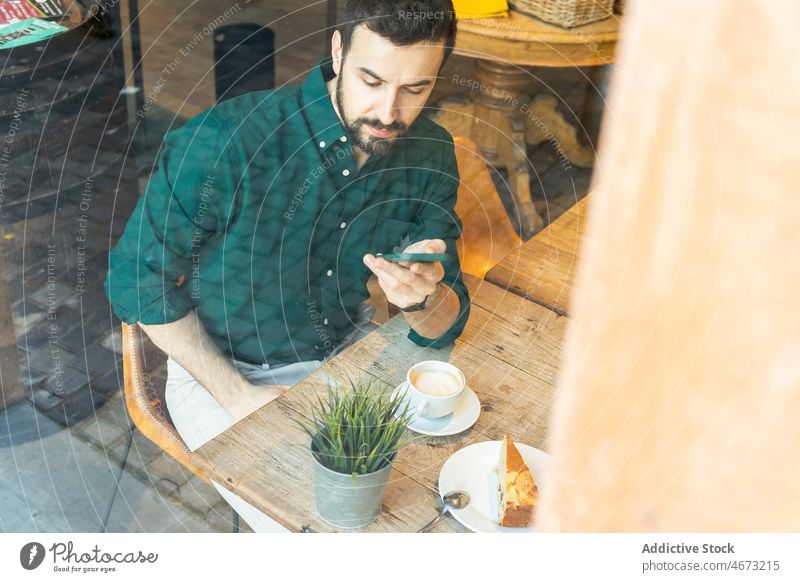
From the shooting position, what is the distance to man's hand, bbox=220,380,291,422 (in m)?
0.74

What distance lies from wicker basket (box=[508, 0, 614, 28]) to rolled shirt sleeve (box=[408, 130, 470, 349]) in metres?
0.13

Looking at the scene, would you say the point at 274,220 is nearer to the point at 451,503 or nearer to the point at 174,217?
the point at 174,217

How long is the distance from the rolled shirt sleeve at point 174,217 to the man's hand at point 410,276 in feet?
0.46

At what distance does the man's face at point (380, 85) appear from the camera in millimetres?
617

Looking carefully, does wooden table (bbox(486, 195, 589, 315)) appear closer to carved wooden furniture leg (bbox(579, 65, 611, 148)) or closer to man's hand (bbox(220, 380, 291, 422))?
carved wooden furniture leg (bbox(579, 65, 611, 148))

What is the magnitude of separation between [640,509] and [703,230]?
20 centimetres

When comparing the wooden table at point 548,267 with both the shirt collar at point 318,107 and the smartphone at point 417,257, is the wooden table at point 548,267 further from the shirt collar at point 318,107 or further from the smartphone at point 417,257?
the shirt collar at point 318,107

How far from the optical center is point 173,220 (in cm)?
64

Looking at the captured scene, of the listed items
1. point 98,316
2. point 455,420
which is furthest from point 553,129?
point 98,316

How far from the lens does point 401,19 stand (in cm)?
60

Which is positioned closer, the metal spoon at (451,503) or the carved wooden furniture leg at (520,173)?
the metal spoon at (451,503)

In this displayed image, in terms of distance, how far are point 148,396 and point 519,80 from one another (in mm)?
427

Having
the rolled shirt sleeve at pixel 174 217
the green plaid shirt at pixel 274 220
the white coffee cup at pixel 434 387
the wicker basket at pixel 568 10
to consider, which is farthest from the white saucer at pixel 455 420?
the wicker basket at pixel 568 10

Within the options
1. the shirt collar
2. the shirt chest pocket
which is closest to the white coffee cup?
the shirt chest pocket
